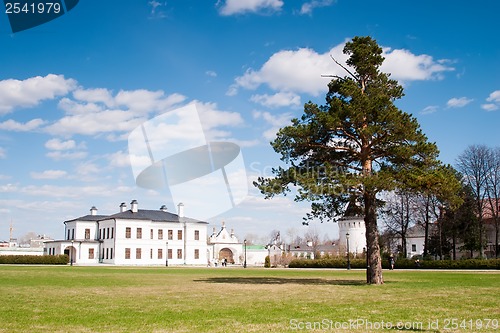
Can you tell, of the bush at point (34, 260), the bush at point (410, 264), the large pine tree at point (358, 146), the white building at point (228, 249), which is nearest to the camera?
the large pine tree at point (358, 146)

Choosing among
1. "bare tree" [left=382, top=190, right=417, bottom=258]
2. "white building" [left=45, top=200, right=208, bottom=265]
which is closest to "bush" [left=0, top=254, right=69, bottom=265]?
"white building" [left=45, top=200, right=208, bottom=265]

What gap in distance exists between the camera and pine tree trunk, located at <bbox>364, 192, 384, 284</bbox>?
2455 centimetres

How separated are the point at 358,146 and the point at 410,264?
1334 inches

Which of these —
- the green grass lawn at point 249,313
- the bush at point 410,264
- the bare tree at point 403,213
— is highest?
the bare tree at point 403,213

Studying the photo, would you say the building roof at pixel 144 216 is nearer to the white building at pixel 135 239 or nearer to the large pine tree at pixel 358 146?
the white building at pixel 135 239

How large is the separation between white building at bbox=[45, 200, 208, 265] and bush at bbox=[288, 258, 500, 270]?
21.2 m

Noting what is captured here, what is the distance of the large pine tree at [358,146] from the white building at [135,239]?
5362 centimetres

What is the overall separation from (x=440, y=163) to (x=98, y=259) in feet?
213

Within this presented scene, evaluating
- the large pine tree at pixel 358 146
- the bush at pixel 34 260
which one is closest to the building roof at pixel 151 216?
the bush at pixel 34 260

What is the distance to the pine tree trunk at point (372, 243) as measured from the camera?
80.5 ft

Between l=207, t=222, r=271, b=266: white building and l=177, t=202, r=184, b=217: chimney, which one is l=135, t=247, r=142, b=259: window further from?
l=207, t=222, r=271, b=266: white building

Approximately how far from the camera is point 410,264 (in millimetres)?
55156

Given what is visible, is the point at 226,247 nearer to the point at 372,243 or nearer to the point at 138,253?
the point at 138,253

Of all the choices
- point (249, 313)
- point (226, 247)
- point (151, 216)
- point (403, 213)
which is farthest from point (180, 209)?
point (249, 313)
